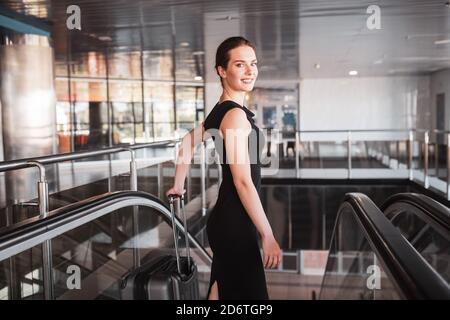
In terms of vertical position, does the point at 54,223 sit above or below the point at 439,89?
below

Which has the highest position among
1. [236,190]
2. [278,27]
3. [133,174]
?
[278,27]

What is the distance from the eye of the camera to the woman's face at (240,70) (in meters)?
2.32

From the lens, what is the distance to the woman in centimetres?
217

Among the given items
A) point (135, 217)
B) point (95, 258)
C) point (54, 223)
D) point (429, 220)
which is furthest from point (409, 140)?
point (54, 223)

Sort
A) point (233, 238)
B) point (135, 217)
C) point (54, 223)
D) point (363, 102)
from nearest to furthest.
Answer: point (54, 223) < point (233, 238) < point (135, 217) < point (363, 102)

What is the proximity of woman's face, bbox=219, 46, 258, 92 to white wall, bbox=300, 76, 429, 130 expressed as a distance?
1618 cm

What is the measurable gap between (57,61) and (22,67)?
5.80 meters

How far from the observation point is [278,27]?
8.34 meters

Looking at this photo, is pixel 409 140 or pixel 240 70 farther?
pixel 409 140

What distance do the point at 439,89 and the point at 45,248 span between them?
16.2 m

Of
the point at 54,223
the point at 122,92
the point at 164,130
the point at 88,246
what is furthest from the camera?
the point at 164,130

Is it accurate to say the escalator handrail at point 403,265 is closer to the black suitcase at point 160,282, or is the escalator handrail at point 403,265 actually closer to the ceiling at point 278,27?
the black suitcase at point 160,282

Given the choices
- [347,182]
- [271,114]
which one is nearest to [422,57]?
Answer: [347,182]

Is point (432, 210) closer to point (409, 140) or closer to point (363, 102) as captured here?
point (409, 140)
